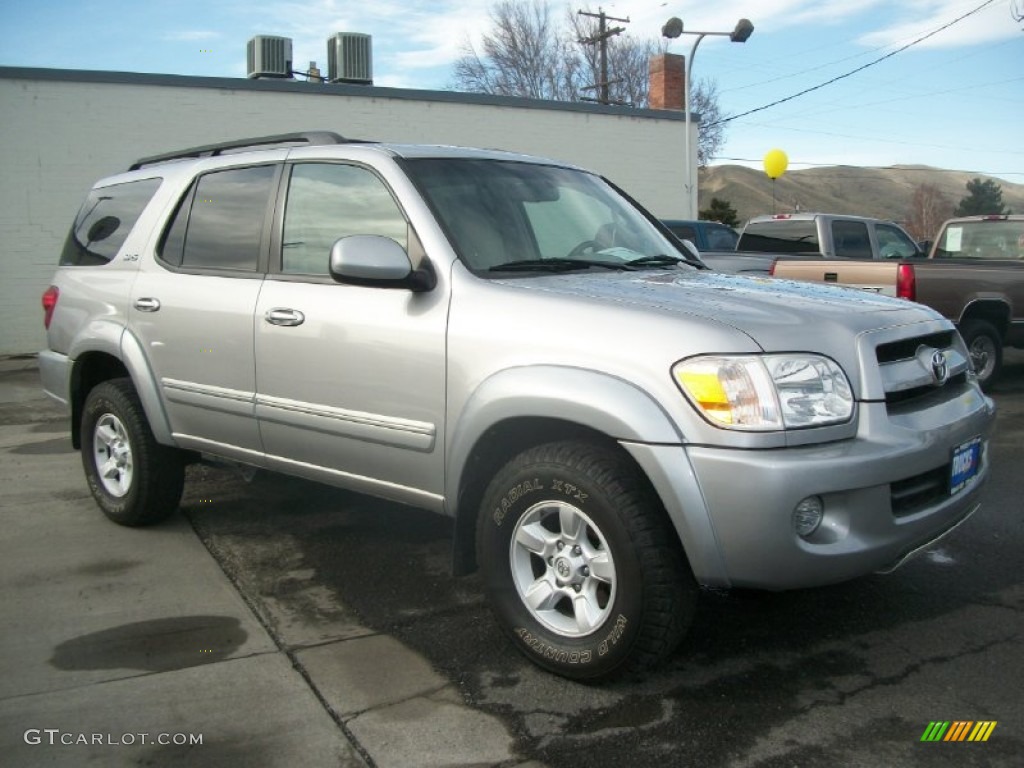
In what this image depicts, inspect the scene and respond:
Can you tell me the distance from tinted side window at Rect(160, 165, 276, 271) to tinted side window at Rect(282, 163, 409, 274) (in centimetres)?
22

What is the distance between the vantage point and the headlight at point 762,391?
2857 mm

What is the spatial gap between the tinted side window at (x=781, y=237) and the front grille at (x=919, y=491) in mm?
8127

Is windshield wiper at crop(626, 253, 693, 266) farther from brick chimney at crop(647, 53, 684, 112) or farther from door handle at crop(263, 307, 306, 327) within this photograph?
brick chimney at crop(647, 53, 684, 112)

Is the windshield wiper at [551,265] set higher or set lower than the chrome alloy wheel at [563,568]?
higher

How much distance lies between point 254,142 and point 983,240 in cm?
874

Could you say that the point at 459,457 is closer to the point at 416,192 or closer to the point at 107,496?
the point at 416,192

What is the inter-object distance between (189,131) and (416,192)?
12.7 meters

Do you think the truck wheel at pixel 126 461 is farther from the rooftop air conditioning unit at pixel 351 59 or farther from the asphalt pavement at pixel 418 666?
the rooftop air conditioning unit at pixel 351 59

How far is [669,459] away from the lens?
2900 mm

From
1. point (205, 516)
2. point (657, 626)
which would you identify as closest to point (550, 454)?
point (657, 626)

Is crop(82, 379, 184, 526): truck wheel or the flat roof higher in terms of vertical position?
the flat roof

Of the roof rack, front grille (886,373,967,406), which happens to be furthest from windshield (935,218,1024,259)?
the roof rack

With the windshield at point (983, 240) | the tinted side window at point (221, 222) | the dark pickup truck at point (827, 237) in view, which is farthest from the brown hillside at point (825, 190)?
the tinted side window at point (221, 222)

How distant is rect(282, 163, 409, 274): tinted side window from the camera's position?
3.95 meters
